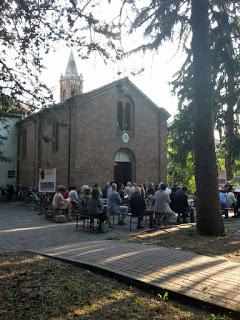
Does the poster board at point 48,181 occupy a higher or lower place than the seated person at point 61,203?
higher

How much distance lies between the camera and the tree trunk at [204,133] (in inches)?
512

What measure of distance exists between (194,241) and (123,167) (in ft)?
71.5

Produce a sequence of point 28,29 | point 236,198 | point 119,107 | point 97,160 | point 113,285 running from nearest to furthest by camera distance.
Result: point 113,285 → point 28,29 → point 236,198 → point 97,160 → point 119,107

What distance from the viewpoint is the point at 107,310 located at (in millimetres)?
6008

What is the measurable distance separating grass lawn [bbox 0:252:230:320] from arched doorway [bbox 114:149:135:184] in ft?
81.1

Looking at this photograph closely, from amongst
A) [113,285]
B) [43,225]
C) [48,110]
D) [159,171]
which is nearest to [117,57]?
[48,110]

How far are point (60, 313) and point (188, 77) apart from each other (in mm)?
12033

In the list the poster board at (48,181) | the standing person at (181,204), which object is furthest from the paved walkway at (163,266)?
the poster board at (48,181)

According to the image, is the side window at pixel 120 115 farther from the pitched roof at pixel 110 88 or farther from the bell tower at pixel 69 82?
the bell tower at pixel 69 82

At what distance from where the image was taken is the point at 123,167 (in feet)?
110

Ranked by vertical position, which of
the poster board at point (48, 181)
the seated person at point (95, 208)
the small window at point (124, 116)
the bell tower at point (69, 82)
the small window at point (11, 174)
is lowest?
the seated person at point (95, 208)

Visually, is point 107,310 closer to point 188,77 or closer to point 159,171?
point 188,77

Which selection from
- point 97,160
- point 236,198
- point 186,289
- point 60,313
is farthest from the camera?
point 97,160

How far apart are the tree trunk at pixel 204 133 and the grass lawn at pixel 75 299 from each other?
226 inches
